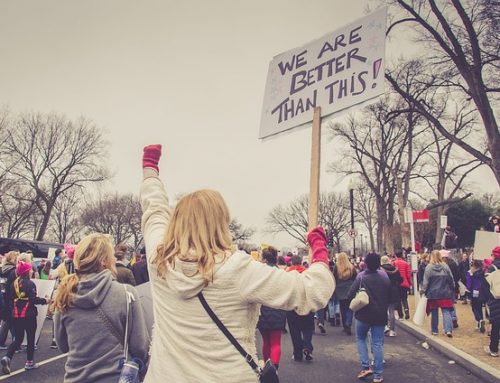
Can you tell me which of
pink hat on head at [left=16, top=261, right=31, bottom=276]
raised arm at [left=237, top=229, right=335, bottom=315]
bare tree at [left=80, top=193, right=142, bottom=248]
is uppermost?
bare tree at [left=80, top=193, right=142, bottom=248]

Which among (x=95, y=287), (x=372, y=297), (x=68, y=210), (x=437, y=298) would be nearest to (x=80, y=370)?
(x=95, y=287)

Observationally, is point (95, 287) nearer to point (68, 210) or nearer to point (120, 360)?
point (120, 360)

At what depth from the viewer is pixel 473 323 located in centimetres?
1245

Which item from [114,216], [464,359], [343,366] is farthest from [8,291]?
[114,216]

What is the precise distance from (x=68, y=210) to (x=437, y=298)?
46971mm

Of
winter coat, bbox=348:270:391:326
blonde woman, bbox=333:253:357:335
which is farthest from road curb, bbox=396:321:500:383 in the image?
blonde woman, bbox=333:253:357:335

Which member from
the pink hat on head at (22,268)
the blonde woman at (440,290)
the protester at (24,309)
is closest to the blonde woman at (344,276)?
the blonde woman at (440,290)

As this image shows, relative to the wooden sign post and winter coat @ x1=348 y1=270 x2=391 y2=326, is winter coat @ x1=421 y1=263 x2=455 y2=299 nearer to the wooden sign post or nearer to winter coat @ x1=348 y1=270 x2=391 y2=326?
winter coat @ x1=348 y1=270 x2=391 y2=326

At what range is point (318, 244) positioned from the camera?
1967mm

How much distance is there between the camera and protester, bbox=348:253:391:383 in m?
6.96

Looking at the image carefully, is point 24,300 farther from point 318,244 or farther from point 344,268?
point 344,268

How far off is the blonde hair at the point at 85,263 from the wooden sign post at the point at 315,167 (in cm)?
154

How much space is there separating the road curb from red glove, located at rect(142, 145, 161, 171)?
6.37 metres

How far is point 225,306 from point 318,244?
0.47 metres
